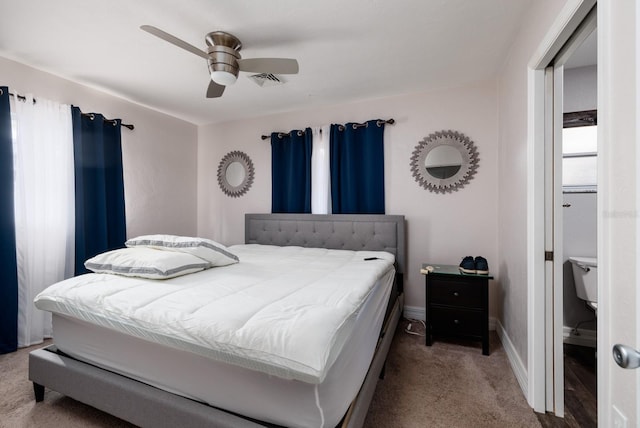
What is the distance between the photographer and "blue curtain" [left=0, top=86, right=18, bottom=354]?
2289 millimetres

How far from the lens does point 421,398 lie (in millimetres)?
1769

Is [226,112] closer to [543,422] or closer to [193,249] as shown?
[193,249]

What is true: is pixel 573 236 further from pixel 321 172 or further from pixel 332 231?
pixel 321 172

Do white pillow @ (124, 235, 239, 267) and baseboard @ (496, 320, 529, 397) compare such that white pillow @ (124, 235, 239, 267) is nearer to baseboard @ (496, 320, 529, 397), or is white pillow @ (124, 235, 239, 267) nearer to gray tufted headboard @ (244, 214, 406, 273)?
gray tufted headboard @ (244, 214, 406, 273)

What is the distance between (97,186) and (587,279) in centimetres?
465

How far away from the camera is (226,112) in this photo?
12.2 ft

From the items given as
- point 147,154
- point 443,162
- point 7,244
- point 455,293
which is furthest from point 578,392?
point 147,154

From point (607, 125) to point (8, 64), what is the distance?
158 inches

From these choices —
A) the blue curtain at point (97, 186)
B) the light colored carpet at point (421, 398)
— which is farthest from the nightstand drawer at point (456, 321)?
the blue curtain at point (97, 186)

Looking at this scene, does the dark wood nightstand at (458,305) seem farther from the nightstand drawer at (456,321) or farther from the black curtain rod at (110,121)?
the black curtain rod at (110,121)

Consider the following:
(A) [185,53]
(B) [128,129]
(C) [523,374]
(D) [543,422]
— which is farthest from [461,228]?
(B) [128,129]

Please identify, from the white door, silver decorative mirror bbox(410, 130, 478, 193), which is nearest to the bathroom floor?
the white door

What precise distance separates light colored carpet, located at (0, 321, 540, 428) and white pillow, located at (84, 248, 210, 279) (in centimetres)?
82

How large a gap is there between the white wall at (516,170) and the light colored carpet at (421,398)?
29cm
